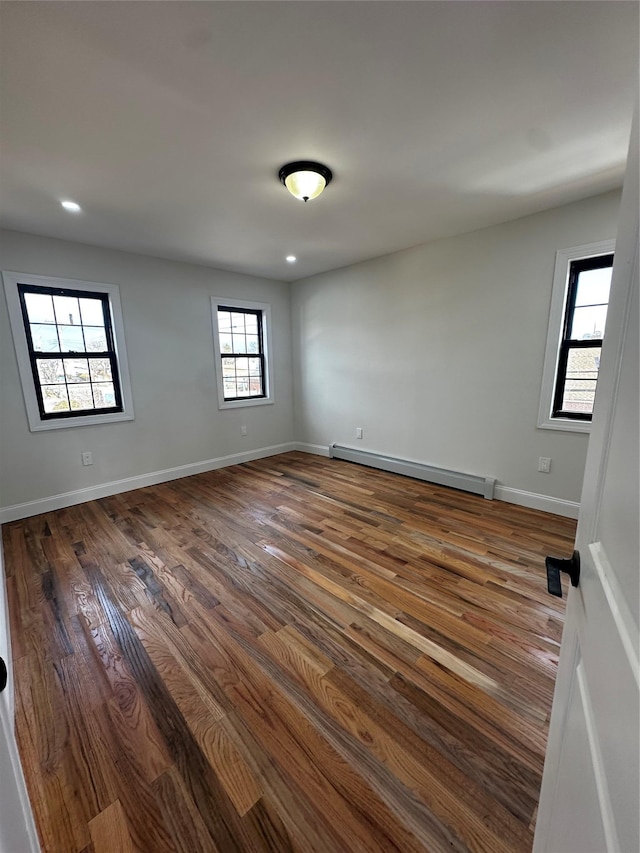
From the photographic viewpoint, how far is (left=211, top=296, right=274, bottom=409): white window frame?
14.0ft

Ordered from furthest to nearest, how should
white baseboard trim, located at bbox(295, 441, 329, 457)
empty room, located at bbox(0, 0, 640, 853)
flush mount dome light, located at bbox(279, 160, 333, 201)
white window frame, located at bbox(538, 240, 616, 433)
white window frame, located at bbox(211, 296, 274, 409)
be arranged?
white baseboard trim, located at bbox(295, 441, 329, 457) → white window frame, located at bbox(211, 296, 274, 409) → white window frame, located at bbox(538, 240, 616, 433) → flush mount dome light, located at bbox(279, 160, 333, 201) → empty room, located at bbox(0, 0, 640, 853)

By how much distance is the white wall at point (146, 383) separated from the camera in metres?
3.01

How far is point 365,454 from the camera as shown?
436cm

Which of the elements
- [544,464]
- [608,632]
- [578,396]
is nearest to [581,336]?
[578,396]

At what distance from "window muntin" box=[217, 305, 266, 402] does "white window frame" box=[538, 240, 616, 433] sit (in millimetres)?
3460

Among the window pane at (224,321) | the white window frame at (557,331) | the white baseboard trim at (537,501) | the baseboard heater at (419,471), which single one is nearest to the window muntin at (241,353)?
the window pane at (224,321)

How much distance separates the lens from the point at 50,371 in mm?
3195

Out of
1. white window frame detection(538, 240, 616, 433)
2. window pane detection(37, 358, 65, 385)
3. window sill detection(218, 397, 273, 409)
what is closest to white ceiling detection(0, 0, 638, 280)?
white window frame detection(538, 240, 616, 433)

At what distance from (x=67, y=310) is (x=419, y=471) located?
3951 mm

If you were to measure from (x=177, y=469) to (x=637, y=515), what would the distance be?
4272 millimetres

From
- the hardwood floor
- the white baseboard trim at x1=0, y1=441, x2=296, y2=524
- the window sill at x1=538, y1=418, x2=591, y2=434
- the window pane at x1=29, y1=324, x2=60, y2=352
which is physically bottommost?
the hardwood floor

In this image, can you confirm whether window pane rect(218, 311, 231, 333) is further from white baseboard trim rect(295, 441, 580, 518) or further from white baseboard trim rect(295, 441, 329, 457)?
white baseboard trim rect(295, 441, 580, 518)

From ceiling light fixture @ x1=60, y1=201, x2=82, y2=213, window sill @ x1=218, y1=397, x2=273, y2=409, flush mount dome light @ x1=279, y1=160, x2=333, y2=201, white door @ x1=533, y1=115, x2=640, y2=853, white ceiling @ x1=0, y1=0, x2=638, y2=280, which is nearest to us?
white door @ x1=533, y1=115, x2=640, y2=853

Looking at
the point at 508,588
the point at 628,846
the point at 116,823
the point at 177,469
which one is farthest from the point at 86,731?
the point at 177,469
